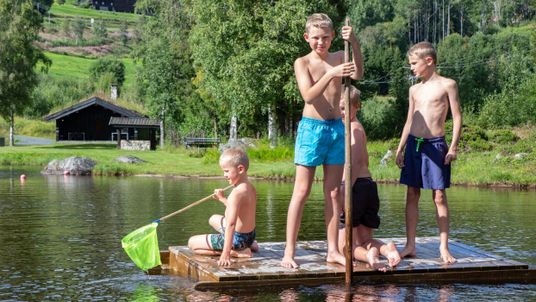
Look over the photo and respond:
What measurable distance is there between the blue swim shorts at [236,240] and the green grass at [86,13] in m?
144

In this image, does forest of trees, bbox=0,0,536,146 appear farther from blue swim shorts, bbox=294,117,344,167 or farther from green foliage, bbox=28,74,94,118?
blue swim shorts, bbox=294,117,344,167

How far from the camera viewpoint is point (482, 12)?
120625mm

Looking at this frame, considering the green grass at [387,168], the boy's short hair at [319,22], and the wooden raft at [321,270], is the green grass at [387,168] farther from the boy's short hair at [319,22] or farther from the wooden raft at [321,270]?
the boy's short hair at [319,22]

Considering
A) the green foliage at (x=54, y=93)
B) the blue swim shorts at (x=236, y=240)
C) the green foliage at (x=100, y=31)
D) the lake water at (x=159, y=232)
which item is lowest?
the lake water at (x=159, y=232)

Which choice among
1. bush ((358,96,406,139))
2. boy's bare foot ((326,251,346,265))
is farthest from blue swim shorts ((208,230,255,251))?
bush ((358,96,406,139))

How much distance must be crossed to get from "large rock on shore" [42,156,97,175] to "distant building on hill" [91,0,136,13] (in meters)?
140

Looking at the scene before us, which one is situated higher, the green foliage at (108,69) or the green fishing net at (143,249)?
the green foliage at (108,69)

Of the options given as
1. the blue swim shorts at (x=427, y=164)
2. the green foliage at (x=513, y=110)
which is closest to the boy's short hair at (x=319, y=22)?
the blue swim shorts at (x=427, y=164)

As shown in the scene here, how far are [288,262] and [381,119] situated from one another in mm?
44141

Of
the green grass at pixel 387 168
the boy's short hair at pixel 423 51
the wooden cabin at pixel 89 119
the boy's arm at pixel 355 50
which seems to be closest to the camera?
the boy's arm at pixel 355 50

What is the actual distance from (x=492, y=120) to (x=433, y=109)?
33.2 metres

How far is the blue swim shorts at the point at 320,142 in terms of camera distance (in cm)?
902

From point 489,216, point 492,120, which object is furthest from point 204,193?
point 492,120

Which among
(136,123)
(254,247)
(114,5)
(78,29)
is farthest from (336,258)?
(114,5)
